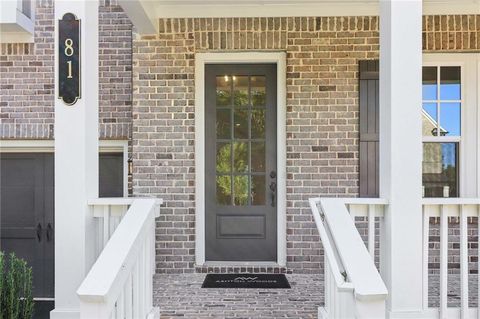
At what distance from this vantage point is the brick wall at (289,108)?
461 cm

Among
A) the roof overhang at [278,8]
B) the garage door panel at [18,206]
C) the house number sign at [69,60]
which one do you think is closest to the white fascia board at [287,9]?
the roof overhang at [278,8]

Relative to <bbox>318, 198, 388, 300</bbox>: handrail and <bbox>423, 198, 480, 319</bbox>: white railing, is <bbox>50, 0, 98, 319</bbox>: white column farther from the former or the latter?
<bbox>423, 198, 480, 319</bbox>: white railing

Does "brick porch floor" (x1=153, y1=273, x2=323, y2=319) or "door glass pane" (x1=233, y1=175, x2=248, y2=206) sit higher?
"door glass pane" (x1=233, y1=175, x2=248, y2=206)

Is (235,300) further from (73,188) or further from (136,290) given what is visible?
(73,188)

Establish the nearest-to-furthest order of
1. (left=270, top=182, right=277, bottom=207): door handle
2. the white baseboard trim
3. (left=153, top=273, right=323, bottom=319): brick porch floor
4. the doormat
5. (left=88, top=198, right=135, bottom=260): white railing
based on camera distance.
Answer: the white baseboard trim → (left=88, top=198, right=135, bottom=260): white railing → (left=153, top=273, right=323, bottom=319): brick porch floor → the doormat → (left=270, top=182, right=277, bottom=207): door handle

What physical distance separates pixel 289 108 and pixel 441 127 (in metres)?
1.69

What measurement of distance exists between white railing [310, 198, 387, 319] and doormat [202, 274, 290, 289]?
1.05 m

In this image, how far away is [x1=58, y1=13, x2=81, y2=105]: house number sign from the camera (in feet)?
9.41

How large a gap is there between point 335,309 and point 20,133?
4.11 meters

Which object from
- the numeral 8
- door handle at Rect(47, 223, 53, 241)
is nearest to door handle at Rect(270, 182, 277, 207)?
the numeral 8

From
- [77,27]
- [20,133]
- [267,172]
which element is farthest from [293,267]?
[20,133]

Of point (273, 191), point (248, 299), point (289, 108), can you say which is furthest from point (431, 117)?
point (248, 299)

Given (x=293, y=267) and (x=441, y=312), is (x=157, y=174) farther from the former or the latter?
(x=441, y=312)

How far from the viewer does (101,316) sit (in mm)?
2146
